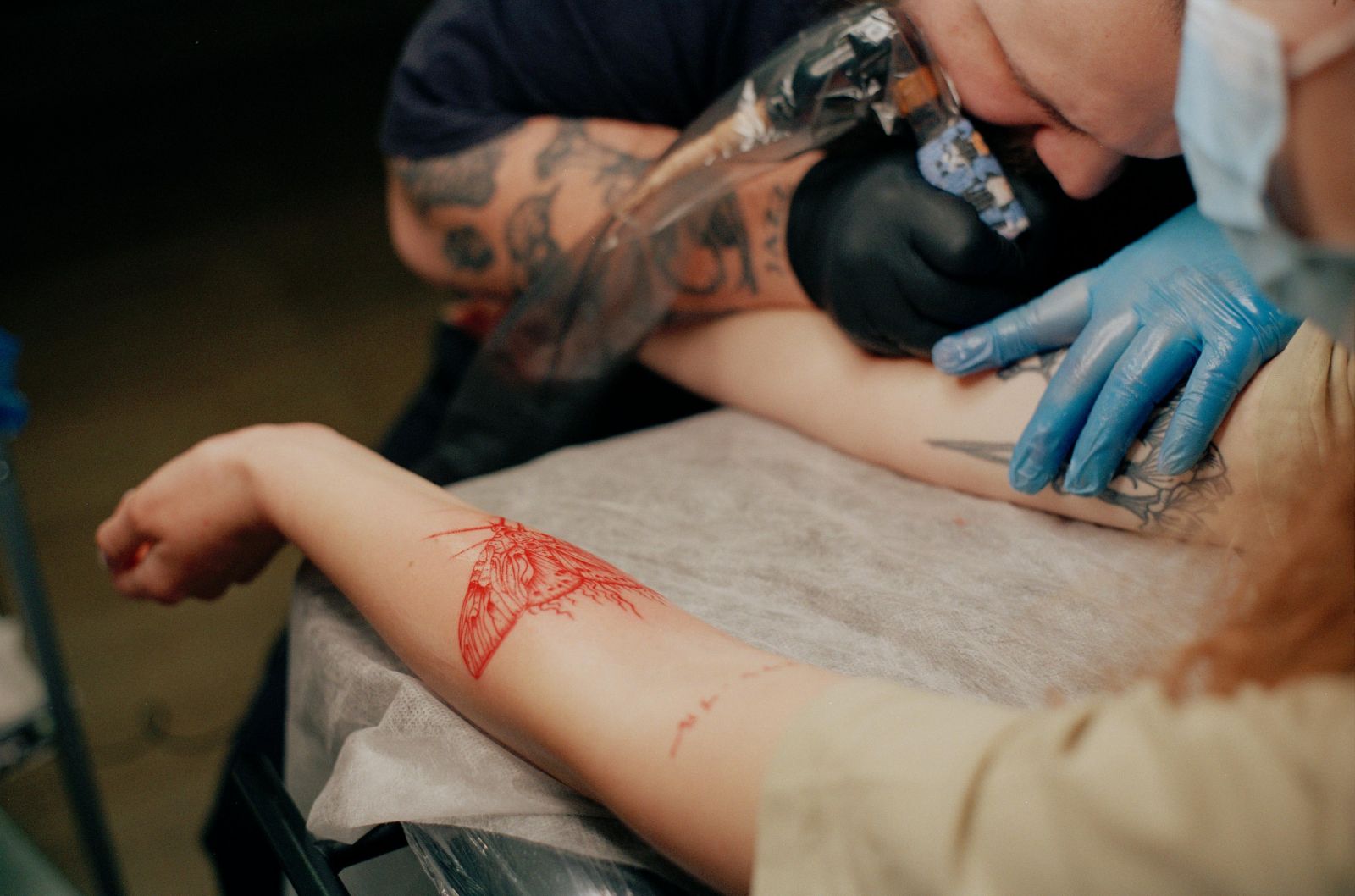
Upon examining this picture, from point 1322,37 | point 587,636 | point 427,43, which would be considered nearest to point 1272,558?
point 1322,37

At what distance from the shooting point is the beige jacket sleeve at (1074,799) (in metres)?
0.37

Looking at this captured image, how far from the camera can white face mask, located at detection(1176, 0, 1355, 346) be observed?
0.43 metres

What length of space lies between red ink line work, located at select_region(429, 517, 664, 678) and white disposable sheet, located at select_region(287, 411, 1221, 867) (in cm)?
3

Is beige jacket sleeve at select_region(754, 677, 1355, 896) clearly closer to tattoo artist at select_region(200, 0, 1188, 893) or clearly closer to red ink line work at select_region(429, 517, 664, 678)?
red ink line work at select_region(429, 517, 664, 678)

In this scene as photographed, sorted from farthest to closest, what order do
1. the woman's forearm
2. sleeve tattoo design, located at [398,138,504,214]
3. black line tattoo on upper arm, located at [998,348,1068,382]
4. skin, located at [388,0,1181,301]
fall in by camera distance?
sleeve tattoo design, located at [398,138,504,214], black line tattoo on upper arm, located at [998,348,1068,382], skin, located at [388,0,1181,301], the woman's forearm

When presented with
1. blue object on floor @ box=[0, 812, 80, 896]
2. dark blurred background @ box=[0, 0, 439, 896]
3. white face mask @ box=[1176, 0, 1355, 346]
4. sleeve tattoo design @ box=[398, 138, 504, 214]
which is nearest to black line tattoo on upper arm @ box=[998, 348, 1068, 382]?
white face mask @ box=[1176, 0, 1355, 346]

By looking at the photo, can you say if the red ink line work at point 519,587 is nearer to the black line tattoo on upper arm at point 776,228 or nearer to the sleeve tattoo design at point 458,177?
the black line tattoo on upper arm at point 776,228

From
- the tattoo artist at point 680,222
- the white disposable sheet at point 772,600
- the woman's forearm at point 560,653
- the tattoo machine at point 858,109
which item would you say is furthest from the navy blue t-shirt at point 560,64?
the woman's forearm at point 560,653

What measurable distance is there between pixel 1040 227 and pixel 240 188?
2464 mm

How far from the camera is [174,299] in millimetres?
2449

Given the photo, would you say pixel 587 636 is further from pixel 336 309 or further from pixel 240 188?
pixel 240 188

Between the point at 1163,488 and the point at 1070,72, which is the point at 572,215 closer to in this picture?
the point at 1070,72

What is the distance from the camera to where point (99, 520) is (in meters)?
1.88

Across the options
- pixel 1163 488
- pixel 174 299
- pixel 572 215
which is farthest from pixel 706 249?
pixel 174 299
